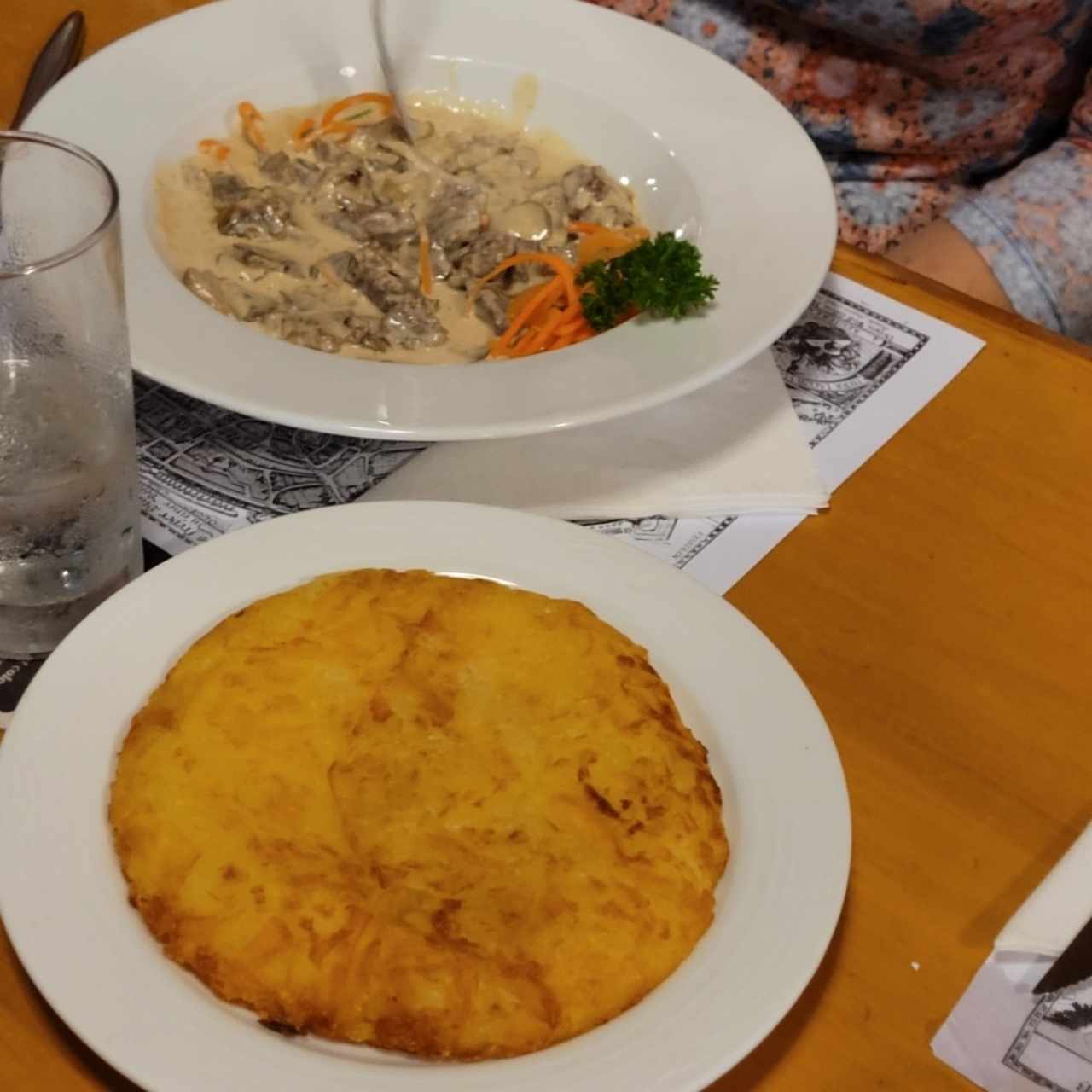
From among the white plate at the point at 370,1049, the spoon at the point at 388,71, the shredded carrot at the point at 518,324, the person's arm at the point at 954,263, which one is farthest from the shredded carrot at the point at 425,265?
the person's arm at the point at 954,263

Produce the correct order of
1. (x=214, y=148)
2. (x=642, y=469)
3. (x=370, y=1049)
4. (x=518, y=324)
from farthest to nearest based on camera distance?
(x=214, y=148) < (x=518, y=324) < (x=642, y=469) < (x=370, y=1049)

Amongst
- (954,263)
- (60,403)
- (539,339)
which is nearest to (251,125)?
(539,339)

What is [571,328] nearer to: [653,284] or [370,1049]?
[653,284]

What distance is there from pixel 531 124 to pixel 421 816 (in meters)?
1.18

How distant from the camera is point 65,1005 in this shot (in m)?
0.70

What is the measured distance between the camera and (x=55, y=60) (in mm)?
1646

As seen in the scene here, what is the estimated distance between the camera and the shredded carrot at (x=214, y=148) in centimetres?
158

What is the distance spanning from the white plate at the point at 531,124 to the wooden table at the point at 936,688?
218 mm

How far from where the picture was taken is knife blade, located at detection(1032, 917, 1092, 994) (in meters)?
0.88

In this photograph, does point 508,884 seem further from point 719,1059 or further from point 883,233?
point 883,233

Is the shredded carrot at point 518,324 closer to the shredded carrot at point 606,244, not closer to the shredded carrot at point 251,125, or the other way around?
the shredded carrot at point 606,244

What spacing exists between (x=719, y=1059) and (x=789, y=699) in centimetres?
28

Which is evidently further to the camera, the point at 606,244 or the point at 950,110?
the point at 950,110

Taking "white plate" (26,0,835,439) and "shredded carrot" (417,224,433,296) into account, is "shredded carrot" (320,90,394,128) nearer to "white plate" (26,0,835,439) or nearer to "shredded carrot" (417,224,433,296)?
"white plate" (26,0,835,439)
